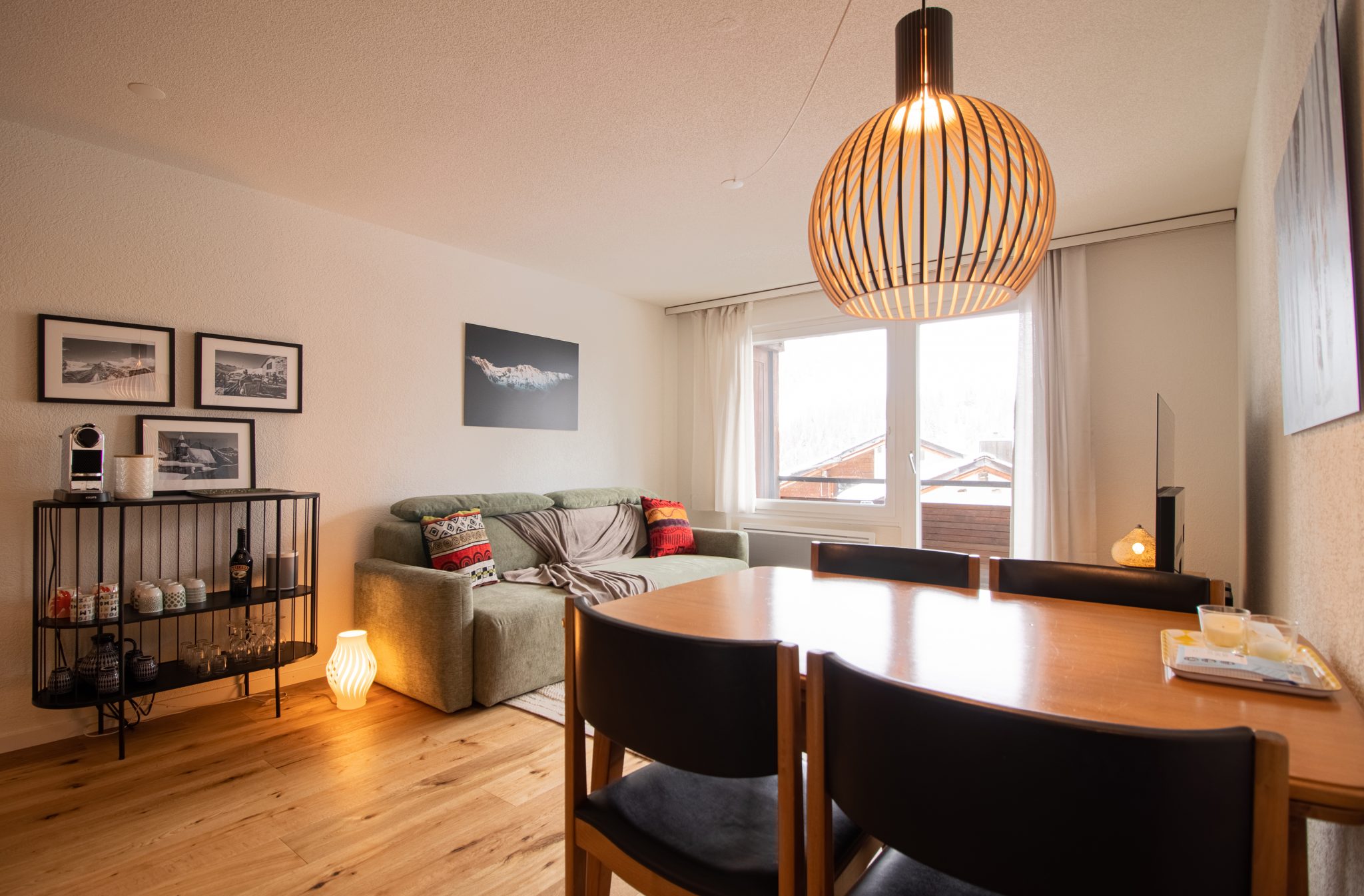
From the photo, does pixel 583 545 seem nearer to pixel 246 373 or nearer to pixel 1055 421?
pixel 246 373

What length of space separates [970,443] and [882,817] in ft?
13.0

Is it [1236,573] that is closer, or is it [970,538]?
[1236,573]

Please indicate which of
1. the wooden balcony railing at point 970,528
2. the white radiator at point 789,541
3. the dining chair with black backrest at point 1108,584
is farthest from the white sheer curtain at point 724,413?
the dining chair with black backrest at point 1108,584

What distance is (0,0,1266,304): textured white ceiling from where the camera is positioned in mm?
1904

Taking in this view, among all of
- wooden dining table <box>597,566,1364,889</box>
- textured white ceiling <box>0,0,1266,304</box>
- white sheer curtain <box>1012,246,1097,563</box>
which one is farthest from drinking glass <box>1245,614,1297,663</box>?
white sheer curtain <box>1012,246,1097,563</box>

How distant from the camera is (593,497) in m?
4.61

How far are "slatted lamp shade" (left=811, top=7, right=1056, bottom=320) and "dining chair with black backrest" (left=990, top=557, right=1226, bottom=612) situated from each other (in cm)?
86

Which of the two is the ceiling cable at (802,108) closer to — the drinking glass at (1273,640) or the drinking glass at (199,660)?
the drinking glass at (1273,640)

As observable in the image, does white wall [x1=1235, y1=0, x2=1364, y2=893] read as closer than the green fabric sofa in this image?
Yes

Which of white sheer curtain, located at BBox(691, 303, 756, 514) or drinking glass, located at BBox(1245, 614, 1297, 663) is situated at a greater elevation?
white sheer curtain, located at BBox(691, 303, 756, 514)

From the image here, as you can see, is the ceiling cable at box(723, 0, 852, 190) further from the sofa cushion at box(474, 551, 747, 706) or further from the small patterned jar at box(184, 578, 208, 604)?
the small patterned jar at box(184, 578, 208, 604)

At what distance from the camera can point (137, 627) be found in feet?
9.12

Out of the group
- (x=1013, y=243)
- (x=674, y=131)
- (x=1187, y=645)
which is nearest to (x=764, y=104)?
(x=674, y=131)

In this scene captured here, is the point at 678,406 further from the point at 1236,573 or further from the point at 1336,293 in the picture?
the point at 1336,293
